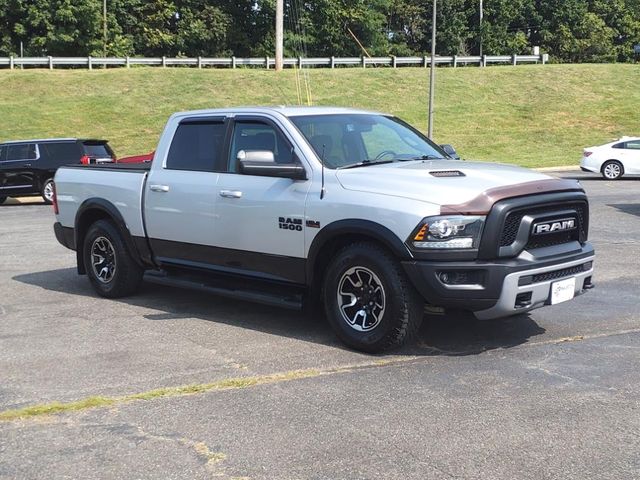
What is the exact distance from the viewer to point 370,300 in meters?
6.02

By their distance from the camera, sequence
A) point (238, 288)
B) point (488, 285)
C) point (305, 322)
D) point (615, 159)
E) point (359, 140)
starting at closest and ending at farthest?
point (488, 285)
point (359, 140)
point (238, 288)
point (305, 322)
point (615, 159)

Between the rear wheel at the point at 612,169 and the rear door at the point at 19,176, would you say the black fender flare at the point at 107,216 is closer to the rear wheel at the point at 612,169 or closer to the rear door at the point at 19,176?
the rear door at the point at 19,176

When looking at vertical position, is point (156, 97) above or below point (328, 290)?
above

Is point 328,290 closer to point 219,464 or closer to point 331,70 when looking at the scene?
point 219,464

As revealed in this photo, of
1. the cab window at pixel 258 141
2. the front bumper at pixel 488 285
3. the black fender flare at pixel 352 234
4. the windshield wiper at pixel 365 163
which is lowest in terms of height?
the front bumper at pixel 488 285

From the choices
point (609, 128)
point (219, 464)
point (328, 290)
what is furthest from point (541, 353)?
point (609, 128)

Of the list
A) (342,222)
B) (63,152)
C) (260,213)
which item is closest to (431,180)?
(342,222)

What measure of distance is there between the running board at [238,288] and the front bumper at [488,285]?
1.24 meters

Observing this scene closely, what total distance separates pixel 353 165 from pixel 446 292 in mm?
1435

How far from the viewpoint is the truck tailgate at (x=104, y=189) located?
7.80 meters

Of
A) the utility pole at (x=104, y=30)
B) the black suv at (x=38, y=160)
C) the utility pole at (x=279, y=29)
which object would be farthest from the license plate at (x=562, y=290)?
the utility pole at (x=104, y=30)

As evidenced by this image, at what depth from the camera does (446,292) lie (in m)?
5.60

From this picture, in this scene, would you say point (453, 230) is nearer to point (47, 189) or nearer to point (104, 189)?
point (104, 189)

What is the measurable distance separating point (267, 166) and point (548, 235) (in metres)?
2.25
